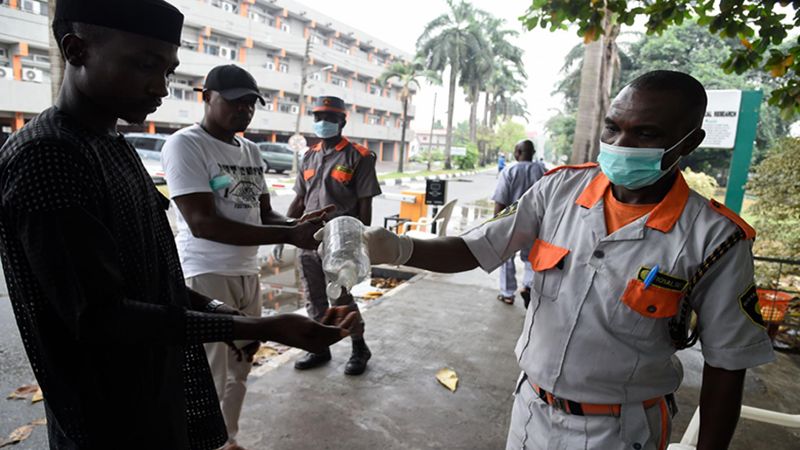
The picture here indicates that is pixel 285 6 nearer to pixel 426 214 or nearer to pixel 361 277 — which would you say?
Result: pixel 426 214

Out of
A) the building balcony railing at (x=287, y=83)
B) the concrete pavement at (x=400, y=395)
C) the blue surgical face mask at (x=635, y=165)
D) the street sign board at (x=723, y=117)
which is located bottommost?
the concrete pavement at (x=400, y=395)

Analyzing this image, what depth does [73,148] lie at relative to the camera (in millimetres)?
1144

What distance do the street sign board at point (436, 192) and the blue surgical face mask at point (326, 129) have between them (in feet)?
12.7

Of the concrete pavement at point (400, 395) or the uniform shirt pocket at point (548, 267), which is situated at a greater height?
the uniform shirt pocket at point (548, 267)

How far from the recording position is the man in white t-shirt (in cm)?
230

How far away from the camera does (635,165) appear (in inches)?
59.5

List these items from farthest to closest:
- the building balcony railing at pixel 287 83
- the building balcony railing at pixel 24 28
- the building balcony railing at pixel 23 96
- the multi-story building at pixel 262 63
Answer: the building balcony railing at pixel 287 83 → the multi-story building at pixel 262 63 → the building balcony railing at pixel 23 96 → the building balcony railing at pixel 24 28

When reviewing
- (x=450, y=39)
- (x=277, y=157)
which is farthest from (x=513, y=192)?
(x=450, y=39)

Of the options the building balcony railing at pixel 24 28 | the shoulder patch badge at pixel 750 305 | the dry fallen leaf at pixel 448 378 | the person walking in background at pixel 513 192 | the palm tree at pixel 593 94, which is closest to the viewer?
the shoulder patch badge at pixel 750 305

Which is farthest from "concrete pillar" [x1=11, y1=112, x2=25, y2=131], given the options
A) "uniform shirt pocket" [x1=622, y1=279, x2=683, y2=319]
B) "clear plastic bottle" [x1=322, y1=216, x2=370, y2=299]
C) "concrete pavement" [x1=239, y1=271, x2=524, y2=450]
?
"uniform shirt pocket" [x1=622, y1=279, x2=683, y2=319]

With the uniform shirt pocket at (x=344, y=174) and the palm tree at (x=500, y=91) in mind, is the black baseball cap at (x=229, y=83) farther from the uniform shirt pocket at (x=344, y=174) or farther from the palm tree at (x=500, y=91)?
the palm tree at (x=500, y=91)

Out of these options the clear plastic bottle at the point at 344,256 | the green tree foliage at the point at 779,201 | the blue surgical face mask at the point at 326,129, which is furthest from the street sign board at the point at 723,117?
the clear plastic bottle at the point at 344,256

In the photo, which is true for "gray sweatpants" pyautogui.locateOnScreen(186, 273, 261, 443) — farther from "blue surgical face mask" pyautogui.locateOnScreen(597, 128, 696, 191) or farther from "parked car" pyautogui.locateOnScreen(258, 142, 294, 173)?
"parked car" pyautogui.locateOnScreen(258, 142, 294, 173)

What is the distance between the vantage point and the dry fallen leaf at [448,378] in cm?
361
